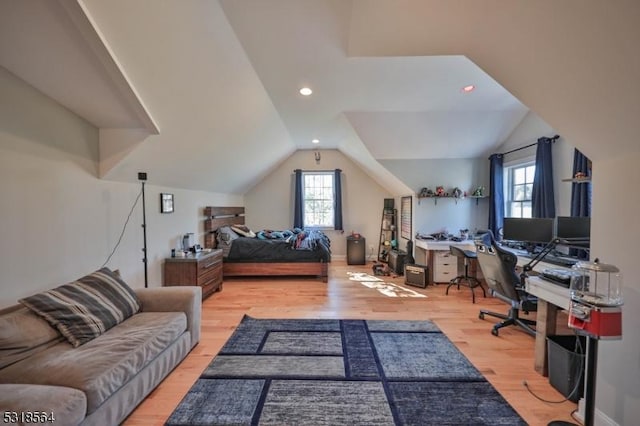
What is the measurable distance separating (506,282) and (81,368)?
11.0ft

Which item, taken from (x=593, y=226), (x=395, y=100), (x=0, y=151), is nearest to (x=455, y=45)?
(x=593, y=226)

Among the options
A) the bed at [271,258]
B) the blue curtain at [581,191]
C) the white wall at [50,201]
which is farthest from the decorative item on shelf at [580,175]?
the white wall at [50,201]

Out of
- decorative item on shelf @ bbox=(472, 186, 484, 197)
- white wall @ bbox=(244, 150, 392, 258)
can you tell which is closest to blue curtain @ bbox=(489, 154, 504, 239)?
decorative item on shelf @ bbox=(472, 186, 484, 197)

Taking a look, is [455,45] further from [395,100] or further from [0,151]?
[0,151]

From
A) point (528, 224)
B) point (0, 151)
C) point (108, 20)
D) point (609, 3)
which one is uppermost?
point (108, 20)

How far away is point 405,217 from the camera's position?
5.22m

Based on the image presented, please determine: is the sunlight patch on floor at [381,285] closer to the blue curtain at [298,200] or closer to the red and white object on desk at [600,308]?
the blue curtain at [298,200]

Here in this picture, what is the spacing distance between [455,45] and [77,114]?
2932mm

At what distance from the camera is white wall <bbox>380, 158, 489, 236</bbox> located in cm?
452

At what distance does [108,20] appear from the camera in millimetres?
1544

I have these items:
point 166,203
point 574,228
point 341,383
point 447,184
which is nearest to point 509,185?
point 447,184

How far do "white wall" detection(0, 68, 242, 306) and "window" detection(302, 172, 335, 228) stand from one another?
398cm

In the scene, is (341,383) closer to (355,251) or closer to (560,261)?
(560,261)

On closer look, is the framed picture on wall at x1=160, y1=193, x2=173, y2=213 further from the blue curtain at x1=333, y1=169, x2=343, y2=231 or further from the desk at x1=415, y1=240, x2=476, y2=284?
the desk at x1=415, y1=240, x2=476, y2=284
